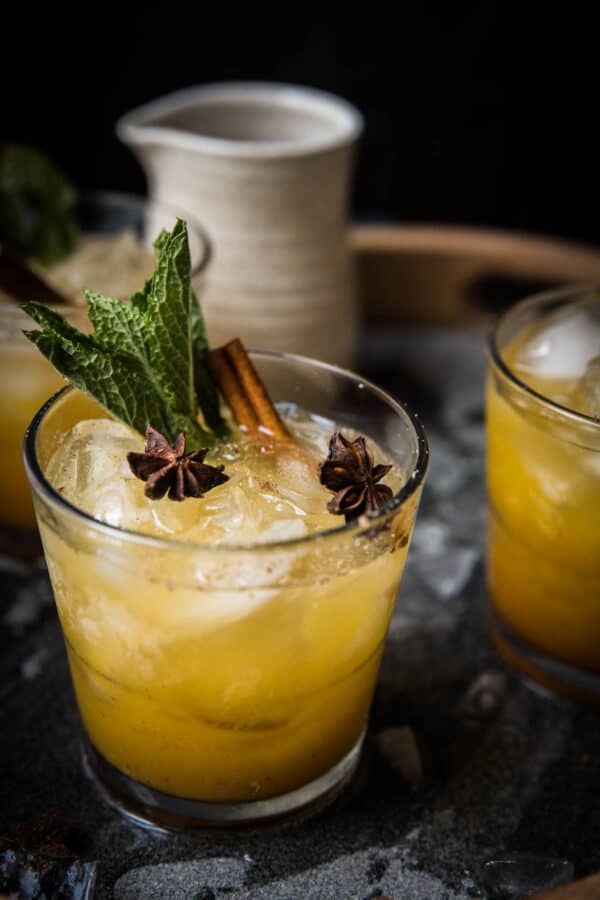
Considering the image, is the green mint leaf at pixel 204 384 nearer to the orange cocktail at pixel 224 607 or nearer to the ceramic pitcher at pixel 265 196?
the orange cocktail at pixel 224 607

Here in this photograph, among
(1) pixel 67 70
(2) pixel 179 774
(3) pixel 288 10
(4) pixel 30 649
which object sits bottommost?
(4) pixel 30 649

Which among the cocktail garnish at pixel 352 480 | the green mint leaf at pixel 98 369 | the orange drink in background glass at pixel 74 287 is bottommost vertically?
the orange drink in background glass at pixel 74 287

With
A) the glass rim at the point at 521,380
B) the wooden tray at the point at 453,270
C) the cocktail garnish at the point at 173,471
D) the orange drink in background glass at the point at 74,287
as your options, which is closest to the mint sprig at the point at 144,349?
the cocktail garnish at the point at 173,471

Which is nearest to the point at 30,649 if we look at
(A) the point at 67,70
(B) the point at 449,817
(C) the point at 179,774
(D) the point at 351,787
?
(C) the point at 179,774

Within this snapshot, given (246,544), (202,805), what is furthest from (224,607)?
(202,805)

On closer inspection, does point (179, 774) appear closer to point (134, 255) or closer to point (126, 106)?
point (134, 255)

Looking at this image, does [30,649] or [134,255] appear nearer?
[30,649]

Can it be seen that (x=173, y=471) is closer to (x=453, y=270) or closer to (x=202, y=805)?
(x=202, y=805)

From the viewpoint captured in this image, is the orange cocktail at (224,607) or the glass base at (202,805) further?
the glass base at (202,805)
